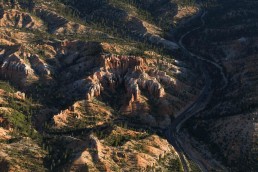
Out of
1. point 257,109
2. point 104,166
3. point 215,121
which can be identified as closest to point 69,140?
point 104,166

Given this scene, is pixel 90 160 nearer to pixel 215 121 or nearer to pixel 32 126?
pixel 32 126

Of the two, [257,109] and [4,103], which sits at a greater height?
[257,109]

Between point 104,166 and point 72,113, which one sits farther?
point 72,113

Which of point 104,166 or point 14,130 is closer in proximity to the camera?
point 104,166

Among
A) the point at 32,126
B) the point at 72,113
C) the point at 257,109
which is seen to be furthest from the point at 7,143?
the point at 257,109

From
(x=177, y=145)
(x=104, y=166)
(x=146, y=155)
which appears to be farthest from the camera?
(x=177, y=145)

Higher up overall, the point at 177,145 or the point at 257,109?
the point at 257,109

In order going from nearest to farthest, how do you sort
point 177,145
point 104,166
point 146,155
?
point 104,166
point 146,155
point 177,145

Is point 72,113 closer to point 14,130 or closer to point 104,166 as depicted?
point 14,130
